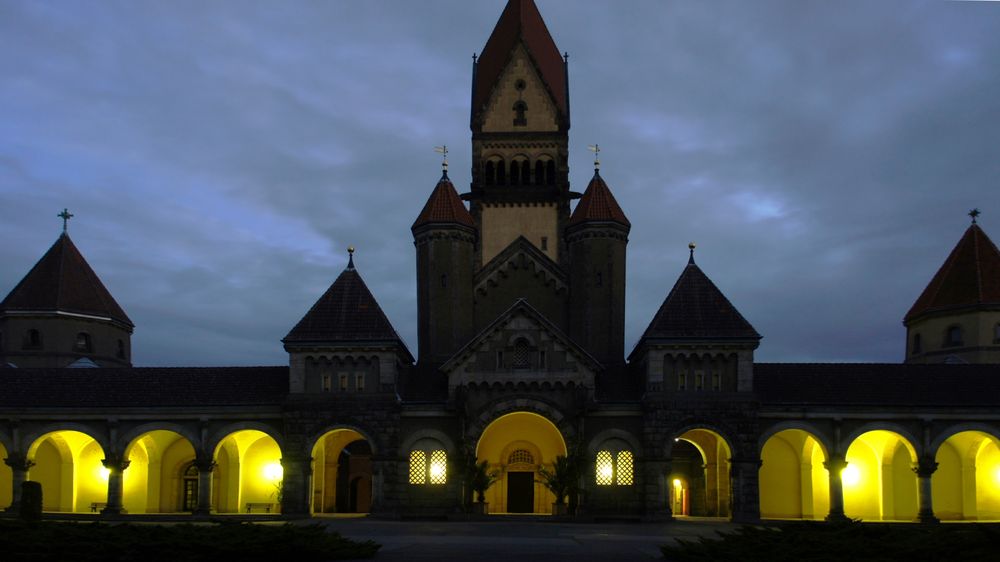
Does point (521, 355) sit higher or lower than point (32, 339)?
lower

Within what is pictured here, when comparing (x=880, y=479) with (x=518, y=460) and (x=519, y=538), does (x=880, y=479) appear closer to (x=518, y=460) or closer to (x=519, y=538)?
(x=518, y=460)

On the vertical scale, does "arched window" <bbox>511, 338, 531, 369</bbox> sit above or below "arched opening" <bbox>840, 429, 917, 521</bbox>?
above

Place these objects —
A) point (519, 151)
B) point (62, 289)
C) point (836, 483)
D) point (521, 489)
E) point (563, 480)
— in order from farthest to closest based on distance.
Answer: point (62, 289) < point (519, 151) < point (521, 489) < point (836, 483) < point (563, 480)

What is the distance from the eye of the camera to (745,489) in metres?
48.7

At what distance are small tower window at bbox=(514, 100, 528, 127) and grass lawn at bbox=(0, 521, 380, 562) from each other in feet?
131

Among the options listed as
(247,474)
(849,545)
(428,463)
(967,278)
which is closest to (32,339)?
(247,474)

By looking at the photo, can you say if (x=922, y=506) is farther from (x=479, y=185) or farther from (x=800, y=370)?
(x=479, y=185)

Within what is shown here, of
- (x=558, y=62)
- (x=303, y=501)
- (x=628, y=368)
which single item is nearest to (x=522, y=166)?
(x=558, y=62)

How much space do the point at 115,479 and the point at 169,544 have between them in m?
28.3

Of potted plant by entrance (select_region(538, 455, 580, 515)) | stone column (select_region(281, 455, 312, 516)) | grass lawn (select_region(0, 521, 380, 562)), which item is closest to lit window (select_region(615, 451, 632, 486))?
potted plant by entrance (select_region(538, 455, 580, 515))

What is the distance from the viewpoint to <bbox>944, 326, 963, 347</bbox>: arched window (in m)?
62.9

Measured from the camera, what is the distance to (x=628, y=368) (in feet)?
181

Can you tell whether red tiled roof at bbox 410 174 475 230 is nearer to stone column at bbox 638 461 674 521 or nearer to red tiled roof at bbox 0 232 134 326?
stone column at bbox 638 461 674 521

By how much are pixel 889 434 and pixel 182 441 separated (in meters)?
34.6
